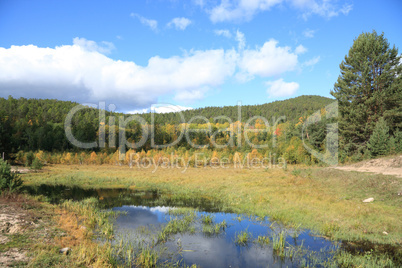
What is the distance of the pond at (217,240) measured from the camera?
10.5 meters

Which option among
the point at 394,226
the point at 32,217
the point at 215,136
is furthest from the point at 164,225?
the point at 215,136

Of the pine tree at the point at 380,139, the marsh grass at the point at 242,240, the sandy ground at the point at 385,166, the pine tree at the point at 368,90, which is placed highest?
the pine tree at the point at 368,90

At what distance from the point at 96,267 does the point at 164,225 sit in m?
6.79

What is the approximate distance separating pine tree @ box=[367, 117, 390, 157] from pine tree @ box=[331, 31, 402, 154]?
2.40 meters

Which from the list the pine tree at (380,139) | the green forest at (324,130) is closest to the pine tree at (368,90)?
the green forest at (324,130)

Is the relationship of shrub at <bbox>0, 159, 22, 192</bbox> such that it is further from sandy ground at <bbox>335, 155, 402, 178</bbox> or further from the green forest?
sandy ground at <bbox>335, 155, 402, 178</bbox>

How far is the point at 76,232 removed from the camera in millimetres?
12641

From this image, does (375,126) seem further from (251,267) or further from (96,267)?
(96,267)

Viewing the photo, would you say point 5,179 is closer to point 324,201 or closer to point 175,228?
point 175,228

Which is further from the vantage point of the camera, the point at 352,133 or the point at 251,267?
the point at 352,133

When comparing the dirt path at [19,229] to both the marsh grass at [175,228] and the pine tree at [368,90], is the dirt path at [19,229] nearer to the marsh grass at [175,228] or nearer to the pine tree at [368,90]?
the marsh grass at [175,228]

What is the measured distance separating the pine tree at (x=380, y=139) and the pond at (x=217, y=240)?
33208 millimetres

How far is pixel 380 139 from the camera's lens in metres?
37.6

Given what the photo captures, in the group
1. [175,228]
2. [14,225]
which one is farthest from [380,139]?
[14,225]
